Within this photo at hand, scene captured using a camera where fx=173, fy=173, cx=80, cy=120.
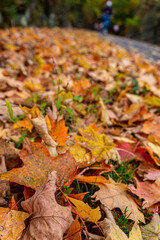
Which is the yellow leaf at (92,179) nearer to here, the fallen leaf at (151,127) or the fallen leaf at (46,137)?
the fallen leaf at (46,137)

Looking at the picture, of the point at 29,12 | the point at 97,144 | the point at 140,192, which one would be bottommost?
the point at 140,192

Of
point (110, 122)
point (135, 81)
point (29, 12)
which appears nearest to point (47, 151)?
point (110, 122)

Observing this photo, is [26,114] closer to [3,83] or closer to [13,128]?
[13,128]

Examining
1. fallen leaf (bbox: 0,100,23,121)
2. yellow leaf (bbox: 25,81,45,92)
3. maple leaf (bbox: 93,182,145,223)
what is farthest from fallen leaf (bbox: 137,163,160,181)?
yellow leaf (bbox: 25,81,45,92)

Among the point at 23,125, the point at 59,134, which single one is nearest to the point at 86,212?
the point at 59,134

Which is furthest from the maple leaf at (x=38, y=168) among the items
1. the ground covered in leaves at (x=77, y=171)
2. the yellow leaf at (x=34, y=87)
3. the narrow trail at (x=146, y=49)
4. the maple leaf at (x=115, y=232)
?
the narrow trail at (x=146, y=49)

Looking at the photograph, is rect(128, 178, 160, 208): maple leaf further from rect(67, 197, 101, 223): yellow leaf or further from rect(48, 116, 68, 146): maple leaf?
rect(48, 116, 68, 146): maple leaf
